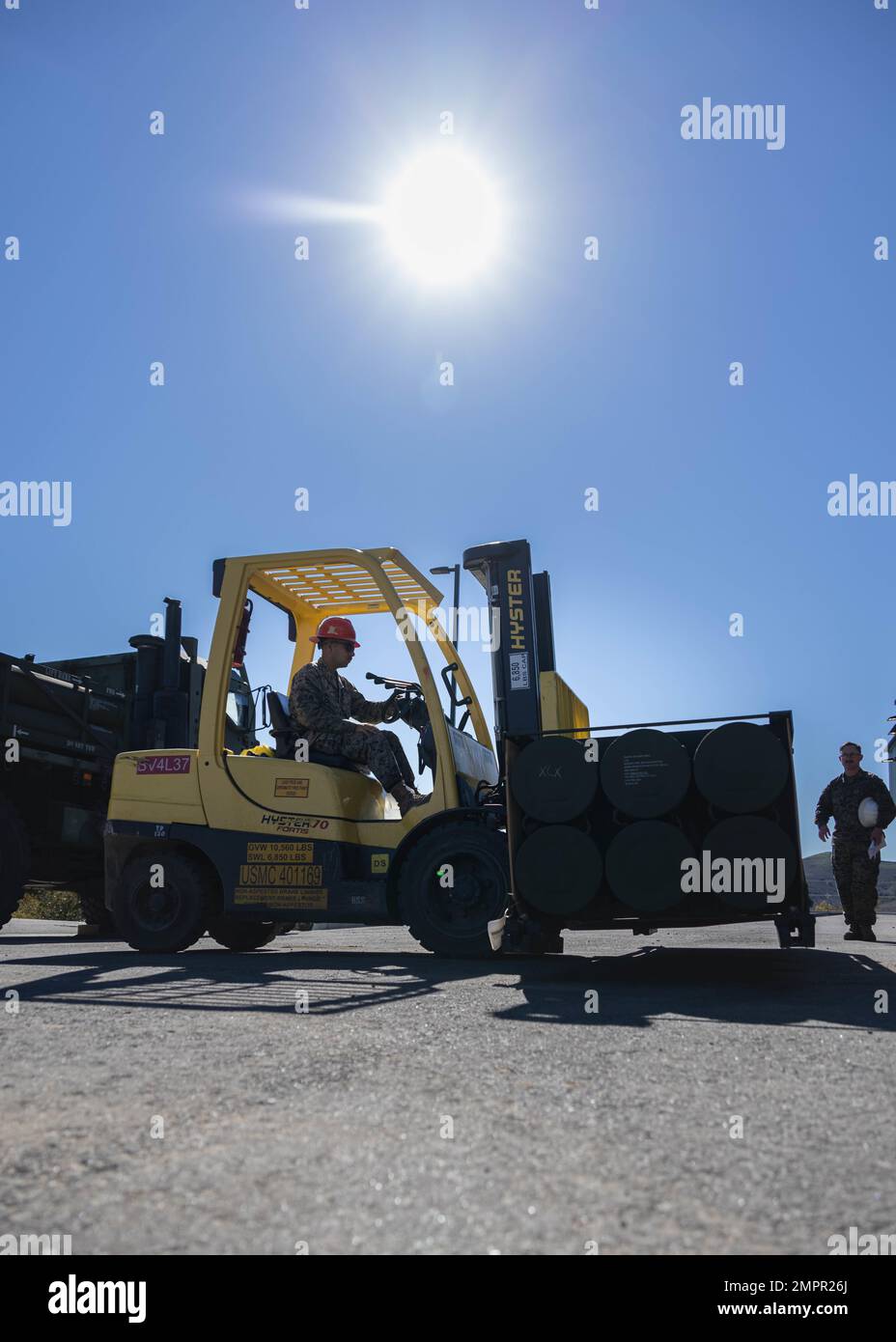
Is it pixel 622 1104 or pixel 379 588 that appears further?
pixel 379 588

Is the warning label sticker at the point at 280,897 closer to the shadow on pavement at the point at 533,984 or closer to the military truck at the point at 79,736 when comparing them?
the shadow on pavement at the point at 533,984

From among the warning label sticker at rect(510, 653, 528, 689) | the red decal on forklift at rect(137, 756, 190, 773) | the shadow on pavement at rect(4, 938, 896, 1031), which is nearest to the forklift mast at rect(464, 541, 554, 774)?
the warning label sticker at rect(510, 653, 528, 689)

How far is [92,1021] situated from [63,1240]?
244 cm

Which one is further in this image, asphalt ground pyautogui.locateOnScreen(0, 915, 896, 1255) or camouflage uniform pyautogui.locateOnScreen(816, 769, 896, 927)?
camouflage uniform pyautogui.locateOnScreen(816, 769, 896, 927)

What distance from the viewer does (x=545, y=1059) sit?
3.17 m

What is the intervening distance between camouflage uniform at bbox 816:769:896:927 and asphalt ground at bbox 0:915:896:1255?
5.08m

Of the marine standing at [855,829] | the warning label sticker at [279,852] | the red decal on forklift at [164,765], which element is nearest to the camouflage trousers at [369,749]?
the warning label sticker at [279,852]

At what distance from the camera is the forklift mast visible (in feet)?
25.4

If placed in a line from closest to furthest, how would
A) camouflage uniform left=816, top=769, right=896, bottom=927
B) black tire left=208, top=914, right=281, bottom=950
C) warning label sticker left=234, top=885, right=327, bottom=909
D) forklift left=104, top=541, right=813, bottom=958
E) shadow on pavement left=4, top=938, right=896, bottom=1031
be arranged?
shadow on pavement left=4, top=938, right=896, bottom=1031 → forklift left=104, top=541, right=813, bottom=958 → warning label sticker left=234, top=885, right=327, bottom=909 → black tire left=208, top=914, right=281, bottom=950 → camouflage uniform left=816, top=769, right=896, bottom=927

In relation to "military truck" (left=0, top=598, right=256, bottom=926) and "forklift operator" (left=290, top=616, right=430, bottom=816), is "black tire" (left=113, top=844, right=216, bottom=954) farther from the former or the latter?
"military truck" (left=0, top=598, right=256, bottom=926)

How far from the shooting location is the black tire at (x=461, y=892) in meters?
6.69

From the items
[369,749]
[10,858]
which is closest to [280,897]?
[369,749]
